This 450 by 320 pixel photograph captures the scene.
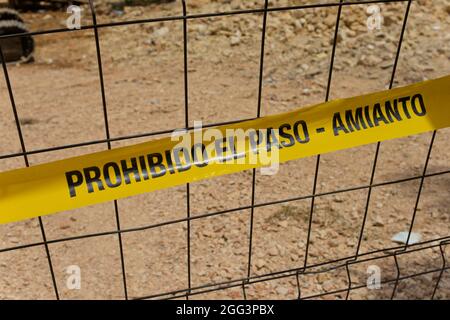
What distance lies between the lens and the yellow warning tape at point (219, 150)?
164 cm

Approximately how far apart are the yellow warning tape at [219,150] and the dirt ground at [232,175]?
1353 millimetres

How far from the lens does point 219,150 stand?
1.80 metres

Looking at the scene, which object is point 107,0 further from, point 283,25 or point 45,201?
point 45,201

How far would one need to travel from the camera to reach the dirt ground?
10.5 ft

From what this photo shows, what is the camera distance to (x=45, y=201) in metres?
1.64

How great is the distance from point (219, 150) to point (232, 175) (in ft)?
A: 7.48

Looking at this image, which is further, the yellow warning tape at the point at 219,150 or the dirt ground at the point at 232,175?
the dirt ground at the point at 232,175

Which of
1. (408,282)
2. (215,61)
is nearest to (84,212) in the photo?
(408,282)

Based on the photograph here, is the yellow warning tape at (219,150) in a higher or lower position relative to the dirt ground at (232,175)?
higher

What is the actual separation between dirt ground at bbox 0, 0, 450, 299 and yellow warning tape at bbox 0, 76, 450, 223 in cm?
135

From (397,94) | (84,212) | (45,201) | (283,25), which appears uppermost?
(397,94)

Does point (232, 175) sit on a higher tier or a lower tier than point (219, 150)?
lower

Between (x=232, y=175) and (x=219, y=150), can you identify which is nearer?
(x=219, y=150)
